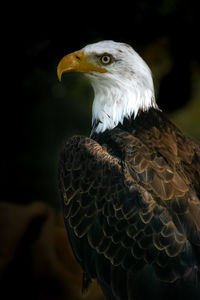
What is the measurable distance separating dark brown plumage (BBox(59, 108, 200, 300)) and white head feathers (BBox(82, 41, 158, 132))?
23cm

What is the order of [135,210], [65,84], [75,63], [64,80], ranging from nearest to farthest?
1. [135,210]
2. [75,63]
3. [64,80]
4. [65,84]

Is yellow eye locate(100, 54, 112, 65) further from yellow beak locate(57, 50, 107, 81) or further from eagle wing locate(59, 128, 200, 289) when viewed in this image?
eagle wing locate(59, 128, 200, 289)

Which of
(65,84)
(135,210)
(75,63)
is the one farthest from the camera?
(65,84)

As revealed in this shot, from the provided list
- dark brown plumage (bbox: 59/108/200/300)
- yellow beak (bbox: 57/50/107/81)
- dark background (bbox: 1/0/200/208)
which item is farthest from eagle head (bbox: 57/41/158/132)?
dark background (bbox: 1/0/200/208)

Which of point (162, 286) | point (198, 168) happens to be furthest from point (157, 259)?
point (198, 168)

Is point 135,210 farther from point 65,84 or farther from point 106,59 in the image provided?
point 65,84

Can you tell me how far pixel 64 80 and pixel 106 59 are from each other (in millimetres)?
4076

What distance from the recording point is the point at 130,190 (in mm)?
3123

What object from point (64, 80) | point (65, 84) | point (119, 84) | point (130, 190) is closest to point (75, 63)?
point (119, 84)

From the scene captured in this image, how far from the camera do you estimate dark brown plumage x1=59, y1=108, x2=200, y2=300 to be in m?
2.98

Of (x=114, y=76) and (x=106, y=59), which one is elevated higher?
(x=106, y=59)

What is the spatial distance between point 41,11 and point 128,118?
359cm

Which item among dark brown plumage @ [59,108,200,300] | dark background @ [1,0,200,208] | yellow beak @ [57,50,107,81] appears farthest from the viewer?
dark background @ [1,0,200,208]

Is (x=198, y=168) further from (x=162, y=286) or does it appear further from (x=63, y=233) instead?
(x=63, y=233)
